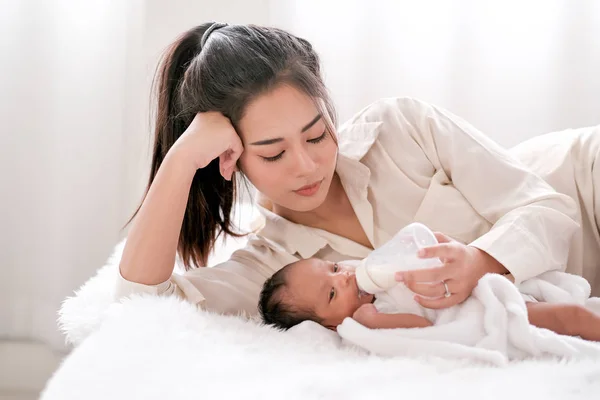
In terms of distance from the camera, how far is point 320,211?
1.75 m

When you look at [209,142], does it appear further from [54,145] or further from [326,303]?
[54,145]

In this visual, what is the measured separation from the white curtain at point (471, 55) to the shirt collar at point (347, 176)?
33.3 inches

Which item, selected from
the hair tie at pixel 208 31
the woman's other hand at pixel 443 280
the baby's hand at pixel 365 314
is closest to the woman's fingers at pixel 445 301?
the woman's other hand at pixel 443 280

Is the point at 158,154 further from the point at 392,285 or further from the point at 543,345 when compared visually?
the point at 543,345

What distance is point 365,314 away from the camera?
1326 millimetres

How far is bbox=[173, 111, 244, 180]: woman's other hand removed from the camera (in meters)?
1.52

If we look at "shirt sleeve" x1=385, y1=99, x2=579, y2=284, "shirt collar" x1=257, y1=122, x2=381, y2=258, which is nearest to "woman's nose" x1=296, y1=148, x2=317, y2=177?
"shirt collar" x1=257, y1=122, x2=381, y2=258

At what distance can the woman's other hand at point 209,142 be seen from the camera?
1521mm

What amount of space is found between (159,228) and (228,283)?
0.22 metres

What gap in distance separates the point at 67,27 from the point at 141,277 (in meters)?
1.49

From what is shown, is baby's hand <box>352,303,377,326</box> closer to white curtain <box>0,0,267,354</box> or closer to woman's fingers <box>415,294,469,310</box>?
woman's fingers <box>415,294,469,310</box>

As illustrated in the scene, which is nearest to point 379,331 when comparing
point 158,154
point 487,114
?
point 158,154

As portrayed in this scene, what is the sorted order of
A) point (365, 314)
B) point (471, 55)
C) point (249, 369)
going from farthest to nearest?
1. point (471, 55)
2. point (365, 314)
3. point (249, 369)

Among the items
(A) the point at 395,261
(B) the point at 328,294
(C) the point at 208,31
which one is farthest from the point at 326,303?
(C) the point at 208,31
